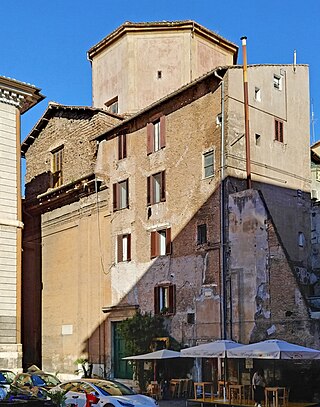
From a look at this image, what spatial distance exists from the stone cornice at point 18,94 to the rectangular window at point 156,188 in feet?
21.9

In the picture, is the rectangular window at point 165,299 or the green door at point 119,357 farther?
the green door at point 119,357

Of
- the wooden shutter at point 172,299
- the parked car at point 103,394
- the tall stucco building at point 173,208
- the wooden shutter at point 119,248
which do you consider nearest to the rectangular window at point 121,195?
the tall stucco building at point 173,208

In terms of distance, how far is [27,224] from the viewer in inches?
1631

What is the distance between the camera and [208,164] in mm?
28422

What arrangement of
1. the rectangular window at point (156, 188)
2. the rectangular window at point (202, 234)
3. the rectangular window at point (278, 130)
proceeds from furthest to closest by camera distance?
the rectangular window at point (156, 188) → the rectangular window at point (278, 130) → the rectangular window at point (202, 234)

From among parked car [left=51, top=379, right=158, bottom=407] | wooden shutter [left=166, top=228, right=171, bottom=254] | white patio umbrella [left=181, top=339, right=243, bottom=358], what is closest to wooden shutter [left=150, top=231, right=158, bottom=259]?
wooden shutter [left=166, top=228, right=171, bottom=254]

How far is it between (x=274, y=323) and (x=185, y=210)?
6.53 m

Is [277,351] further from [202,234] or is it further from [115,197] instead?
[115,197]

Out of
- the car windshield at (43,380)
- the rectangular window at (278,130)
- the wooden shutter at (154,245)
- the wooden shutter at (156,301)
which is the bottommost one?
the car windshield at (43,380)

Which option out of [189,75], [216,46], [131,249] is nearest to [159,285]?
[131,249]

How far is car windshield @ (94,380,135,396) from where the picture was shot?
63.0ft

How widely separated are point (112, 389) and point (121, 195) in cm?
1526

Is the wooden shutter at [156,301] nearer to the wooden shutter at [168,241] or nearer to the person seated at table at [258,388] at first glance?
the wooden shutter at [168,241]

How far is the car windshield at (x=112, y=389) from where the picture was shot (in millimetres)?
19197
